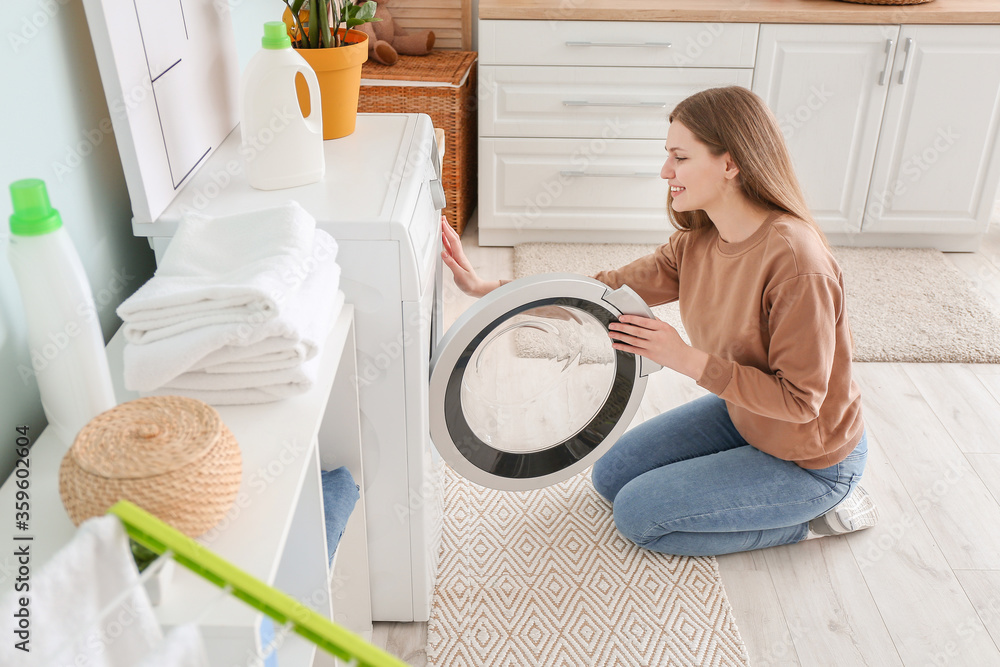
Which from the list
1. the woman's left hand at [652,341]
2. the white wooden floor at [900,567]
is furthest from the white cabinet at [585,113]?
the woman's left hand at [652,341]

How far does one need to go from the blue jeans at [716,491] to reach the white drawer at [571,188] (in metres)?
1.39

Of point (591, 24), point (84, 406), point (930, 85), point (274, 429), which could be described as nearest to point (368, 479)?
point (274, 429)

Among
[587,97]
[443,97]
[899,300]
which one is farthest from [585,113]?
[899,300]

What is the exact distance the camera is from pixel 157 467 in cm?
75

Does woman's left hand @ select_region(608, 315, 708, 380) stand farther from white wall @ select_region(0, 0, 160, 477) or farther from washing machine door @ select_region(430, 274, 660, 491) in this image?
white wall @ select_region(0, 0, 160, 477)

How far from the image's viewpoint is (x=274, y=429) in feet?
3.15

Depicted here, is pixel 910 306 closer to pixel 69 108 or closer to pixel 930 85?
pixel 930 85

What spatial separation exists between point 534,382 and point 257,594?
1.00 m

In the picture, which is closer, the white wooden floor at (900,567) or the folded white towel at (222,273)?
the folded white towel at (222,273)

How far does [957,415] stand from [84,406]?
2.27 metres

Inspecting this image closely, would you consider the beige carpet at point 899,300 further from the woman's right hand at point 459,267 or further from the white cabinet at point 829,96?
the woman's right hand at point 459,267

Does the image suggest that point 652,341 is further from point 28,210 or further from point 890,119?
point 890,119

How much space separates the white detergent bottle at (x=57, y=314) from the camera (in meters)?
0.80

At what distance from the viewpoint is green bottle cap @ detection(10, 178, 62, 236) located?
2.59 ft
